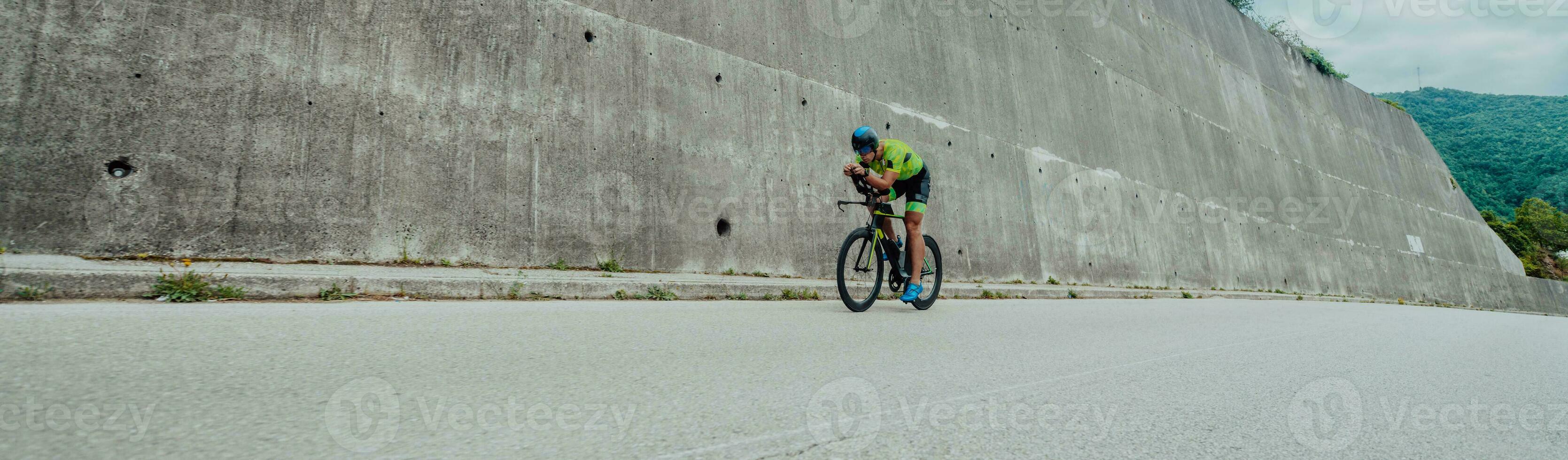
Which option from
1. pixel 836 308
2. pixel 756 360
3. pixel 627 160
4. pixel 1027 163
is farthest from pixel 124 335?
Answer: pixel 1027 163

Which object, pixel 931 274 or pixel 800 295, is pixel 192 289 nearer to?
pixel 800 295

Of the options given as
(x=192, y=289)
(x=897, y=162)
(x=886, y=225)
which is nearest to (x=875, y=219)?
(x=886, y=225)

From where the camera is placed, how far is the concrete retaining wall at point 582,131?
4.91m

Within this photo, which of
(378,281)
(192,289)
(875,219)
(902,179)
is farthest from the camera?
(902,179)

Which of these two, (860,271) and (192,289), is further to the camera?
(860,271)

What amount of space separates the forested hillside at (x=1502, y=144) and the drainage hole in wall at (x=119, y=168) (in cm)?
6280

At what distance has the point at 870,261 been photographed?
5.89 metres

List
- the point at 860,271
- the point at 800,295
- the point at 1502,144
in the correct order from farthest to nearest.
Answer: the point at 1502,144 < the point at 800,295 < the point at 860,271

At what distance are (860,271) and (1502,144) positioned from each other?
70.6m

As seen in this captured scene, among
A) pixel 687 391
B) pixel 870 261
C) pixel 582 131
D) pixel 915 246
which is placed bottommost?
pixel 687 391

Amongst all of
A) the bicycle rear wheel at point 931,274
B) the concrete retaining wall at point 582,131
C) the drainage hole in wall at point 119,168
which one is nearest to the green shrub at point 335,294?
the concrete retaining wall at point 582,131

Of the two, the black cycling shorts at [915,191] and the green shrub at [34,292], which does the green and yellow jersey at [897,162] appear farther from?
the green shrub at [34,292]

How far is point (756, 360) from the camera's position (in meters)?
3.28

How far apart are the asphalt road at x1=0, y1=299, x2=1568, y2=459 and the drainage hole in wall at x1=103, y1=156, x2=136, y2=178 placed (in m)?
1.70
